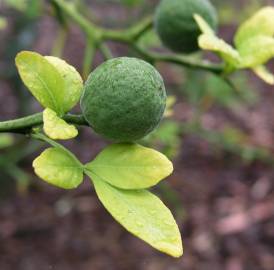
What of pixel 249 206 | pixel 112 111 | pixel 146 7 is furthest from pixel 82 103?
pixel 249 206

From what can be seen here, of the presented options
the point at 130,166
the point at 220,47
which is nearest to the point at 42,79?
the point at 130,166

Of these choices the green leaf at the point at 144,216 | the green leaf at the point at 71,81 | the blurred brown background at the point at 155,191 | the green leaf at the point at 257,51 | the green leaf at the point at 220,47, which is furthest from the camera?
the blurred brown background at the point at 155,191

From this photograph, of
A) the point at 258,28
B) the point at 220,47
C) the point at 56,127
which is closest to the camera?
the point at 56,127

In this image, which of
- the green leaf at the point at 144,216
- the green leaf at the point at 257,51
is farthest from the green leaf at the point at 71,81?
the green leaf at the point at 257,51

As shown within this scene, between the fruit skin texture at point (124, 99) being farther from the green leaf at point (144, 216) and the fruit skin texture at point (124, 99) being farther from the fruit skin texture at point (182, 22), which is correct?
the fruit skin texture at point (182, 22)

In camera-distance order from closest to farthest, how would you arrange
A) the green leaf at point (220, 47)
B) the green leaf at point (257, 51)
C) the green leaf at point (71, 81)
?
the green leaf at point (71, 81) → the green leaf at point (220, 47) → the green leaf at point (257, 51)

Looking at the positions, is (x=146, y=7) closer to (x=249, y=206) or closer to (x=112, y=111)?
(x=249, y=206)

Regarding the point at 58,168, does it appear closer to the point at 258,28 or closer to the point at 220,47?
the point at 220,47
